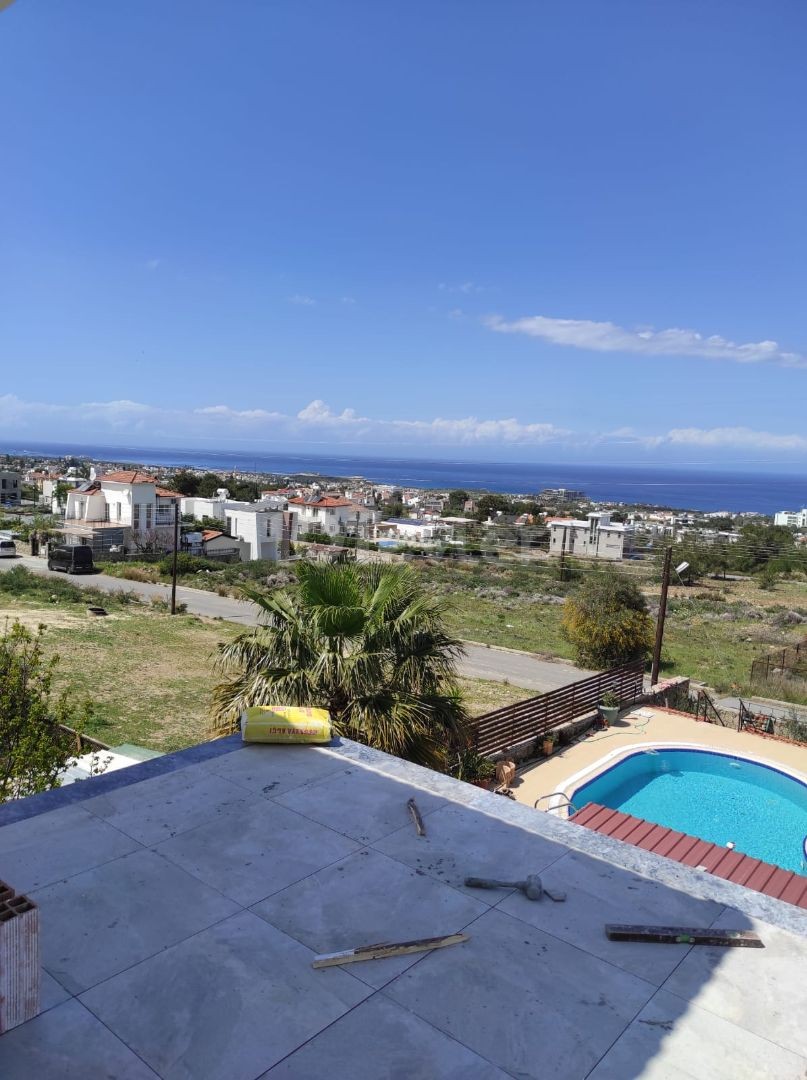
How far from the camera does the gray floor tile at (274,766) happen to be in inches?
223

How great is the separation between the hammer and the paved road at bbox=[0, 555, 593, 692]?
6837 mm

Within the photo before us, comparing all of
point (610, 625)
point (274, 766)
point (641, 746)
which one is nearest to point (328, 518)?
point (610, 625)

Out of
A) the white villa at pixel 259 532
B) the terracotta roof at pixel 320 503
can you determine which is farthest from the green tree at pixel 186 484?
the white villa at pixel 259 532

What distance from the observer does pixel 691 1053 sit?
3127 millimetres

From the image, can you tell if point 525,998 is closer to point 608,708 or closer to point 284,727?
point 284,727

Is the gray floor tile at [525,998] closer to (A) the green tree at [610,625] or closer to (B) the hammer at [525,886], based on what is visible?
(B) the hammer at [525,886]

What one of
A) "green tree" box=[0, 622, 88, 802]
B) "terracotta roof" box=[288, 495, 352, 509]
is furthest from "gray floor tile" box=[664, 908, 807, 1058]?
"terracotta roof" box=[288, 495, 352, 509]

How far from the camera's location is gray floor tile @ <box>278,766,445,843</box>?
5039 millimetres

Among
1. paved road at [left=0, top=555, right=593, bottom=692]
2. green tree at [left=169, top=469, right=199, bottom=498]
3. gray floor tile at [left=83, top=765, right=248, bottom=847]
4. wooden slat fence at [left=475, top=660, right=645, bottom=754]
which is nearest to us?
gray floor tile at [left=83, top=765, right=248, bottom=847]

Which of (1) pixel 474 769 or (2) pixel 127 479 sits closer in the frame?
(1) pixel 474 769

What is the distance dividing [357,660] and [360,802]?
1.99 meters

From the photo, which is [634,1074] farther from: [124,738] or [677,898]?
[124,738]

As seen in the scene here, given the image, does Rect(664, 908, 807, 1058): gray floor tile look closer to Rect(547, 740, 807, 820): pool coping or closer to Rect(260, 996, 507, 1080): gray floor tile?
Rect(260, 996, 507, 1080): gray floor tile

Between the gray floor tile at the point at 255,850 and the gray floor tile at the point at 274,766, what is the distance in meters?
0.45
